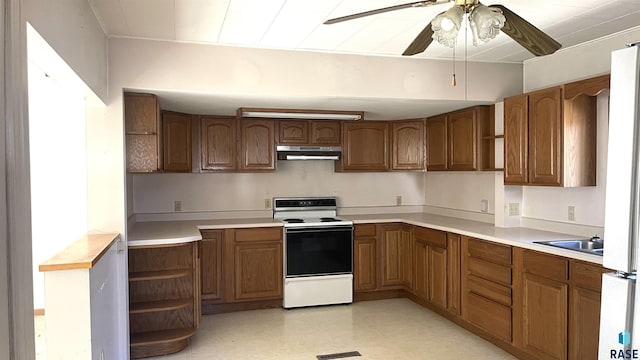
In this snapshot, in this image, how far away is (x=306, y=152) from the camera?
15.9 feet

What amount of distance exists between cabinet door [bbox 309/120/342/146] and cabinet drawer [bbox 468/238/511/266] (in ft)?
6.25

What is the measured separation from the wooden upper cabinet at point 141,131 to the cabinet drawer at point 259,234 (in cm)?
129

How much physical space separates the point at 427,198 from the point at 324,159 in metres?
1.47

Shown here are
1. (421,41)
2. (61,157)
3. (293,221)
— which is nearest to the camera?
(421,41)

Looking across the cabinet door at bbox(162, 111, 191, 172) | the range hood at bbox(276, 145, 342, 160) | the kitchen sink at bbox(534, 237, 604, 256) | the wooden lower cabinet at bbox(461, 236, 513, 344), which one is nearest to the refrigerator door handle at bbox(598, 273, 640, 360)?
the kitchen sink at bbox(534, 237, 604, 256)

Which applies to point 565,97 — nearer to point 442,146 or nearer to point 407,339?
point 442,146

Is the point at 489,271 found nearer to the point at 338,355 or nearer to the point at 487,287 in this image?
the point at 487,287

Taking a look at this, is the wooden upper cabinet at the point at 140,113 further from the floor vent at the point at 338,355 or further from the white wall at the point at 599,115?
the white wall at the point at 599,115

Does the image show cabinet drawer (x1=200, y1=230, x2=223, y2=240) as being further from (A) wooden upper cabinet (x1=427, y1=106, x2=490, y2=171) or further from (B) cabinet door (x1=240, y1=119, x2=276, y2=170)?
(A) wooden upper cabinet (x1=427, y1=106, x2=490, y2=171)

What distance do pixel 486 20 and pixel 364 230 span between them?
3221 millimetres

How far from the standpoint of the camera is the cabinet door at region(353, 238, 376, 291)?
4777 mm

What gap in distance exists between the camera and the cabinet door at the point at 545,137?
10.6 ft

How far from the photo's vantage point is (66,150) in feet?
10.4

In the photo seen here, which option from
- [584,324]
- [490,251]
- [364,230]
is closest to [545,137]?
[490,251]
